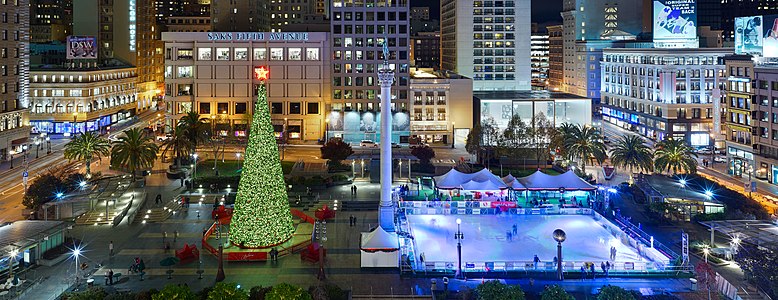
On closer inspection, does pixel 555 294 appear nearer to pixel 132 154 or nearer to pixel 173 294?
pixel 173 294

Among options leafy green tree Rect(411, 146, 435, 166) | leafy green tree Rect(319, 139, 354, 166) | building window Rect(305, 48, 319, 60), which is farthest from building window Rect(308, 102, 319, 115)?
leafy green tree Rect(411, 146, 435, 166)

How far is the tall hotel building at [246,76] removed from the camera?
122 m

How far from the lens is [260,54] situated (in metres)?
122

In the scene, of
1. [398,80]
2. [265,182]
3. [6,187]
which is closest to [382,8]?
[398,80]

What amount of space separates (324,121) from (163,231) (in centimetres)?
7070

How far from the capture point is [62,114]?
123000 millimetres

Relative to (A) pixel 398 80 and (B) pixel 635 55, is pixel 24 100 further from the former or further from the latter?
(B) pixel 635 55

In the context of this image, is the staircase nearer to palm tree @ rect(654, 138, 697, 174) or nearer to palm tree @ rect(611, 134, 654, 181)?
palm tree @ rect(611, 134, 654, 181)

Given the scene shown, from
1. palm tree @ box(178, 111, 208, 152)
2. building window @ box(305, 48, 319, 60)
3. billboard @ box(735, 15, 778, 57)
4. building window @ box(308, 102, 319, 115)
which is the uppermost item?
building window @ box(305, 48, 319, 60)

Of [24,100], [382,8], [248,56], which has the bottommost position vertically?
[24,100]

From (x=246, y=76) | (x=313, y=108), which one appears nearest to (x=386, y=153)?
(x=313, y=108)

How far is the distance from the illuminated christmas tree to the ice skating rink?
11.2 metres

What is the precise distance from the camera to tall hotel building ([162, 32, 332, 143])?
400 feet

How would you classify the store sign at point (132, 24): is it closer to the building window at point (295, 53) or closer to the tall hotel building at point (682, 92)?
the building window at point (295, 53)
